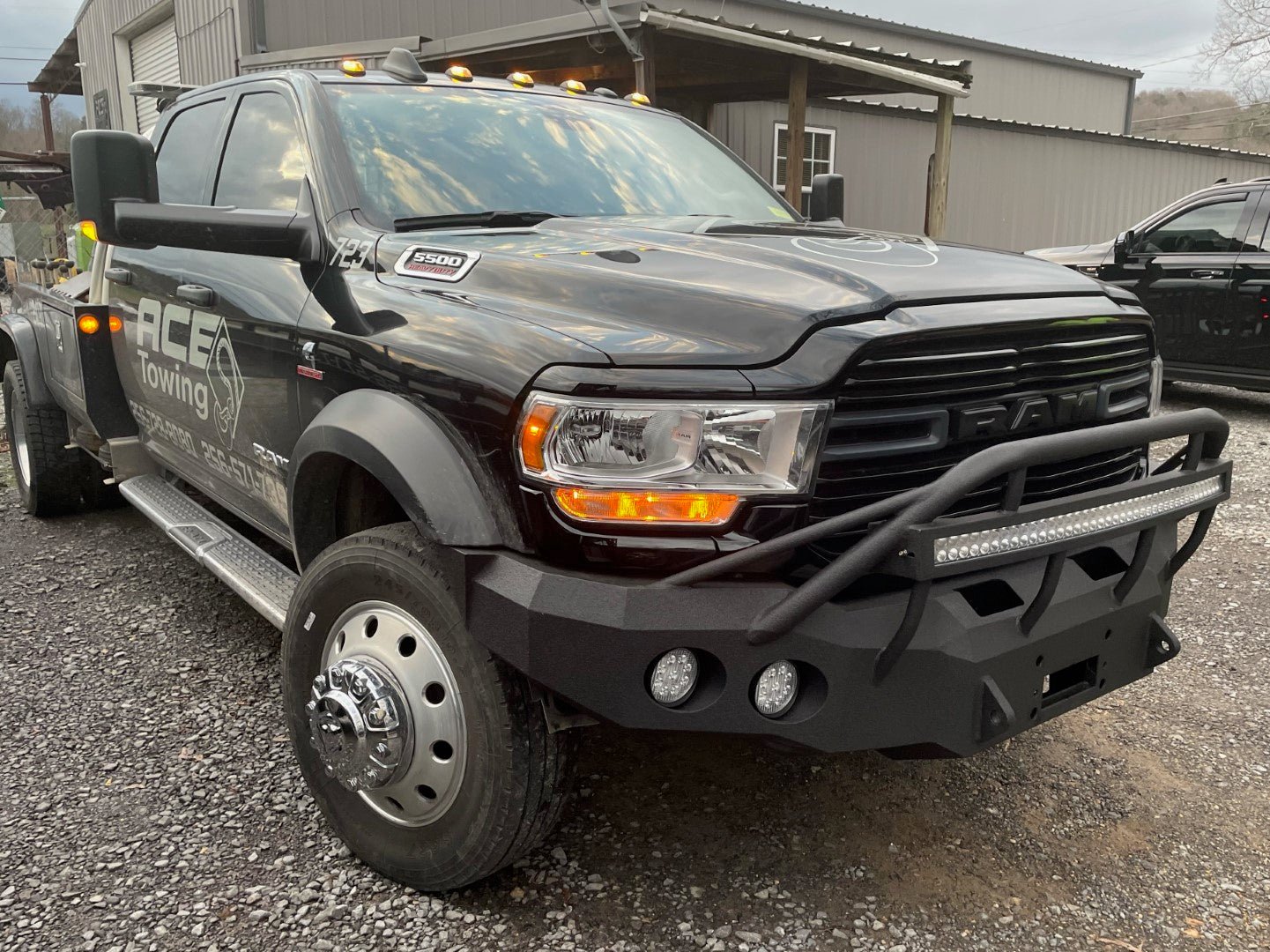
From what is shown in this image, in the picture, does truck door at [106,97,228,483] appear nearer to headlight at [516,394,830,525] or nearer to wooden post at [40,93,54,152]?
headlight at [516,394,830,525]

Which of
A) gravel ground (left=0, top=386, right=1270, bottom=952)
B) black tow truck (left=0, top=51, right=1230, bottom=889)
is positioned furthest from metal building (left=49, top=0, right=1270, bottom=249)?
gravel ground (left=0, top=386, right=1270, bottom=952)

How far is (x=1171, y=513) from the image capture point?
2250 millimetres

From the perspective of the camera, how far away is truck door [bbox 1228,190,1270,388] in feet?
25.5

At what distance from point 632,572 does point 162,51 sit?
18.2m

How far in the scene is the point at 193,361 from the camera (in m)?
3.49

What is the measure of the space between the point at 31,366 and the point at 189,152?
1717mm

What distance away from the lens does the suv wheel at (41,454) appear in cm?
506

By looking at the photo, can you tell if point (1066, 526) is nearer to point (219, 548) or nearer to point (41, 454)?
point (219, 548)

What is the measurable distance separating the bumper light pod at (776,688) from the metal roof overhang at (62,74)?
26.7m

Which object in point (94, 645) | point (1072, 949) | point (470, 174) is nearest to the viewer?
point (1072, 949)

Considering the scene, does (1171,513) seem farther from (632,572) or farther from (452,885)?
(452,885)

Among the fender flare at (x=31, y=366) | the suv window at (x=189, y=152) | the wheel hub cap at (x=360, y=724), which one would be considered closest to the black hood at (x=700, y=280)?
the wheel hub cap at (x=360, y=724)

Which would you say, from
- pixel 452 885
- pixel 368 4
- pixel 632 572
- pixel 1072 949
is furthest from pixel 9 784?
pixel 368 4

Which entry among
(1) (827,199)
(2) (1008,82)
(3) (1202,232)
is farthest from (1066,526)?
(2) (1008,82)
